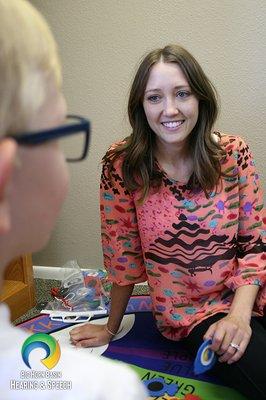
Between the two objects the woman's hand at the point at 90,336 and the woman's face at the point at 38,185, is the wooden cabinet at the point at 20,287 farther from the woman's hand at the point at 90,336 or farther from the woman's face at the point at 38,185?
the woman's face at the point at 38,185

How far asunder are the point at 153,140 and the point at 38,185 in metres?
0.83

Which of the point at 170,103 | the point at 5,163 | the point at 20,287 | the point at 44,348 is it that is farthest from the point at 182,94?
the point at 20,287

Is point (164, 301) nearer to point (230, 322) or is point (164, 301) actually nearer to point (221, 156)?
point (230, 322)

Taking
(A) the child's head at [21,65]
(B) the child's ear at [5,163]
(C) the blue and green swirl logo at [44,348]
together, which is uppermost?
(A) the child's head at [21,65]

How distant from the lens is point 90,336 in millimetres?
1354

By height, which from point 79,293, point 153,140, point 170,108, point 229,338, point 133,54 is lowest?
point 79,293

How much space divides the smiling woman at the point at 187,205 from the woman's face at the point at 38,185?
71 centimetres

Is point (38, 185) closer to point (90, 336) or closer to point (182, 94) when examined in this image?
point (182, 94)

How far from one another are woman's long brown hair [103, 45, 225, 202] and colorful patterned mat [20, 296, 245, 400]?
481 millimetres

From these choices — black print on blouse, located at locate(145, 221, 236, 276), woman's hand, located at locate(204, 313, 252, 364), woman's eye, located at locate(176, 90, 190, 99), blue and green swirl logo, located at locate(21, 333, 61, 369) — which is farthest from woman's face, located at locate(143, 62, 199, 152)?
blue and green swirl logo, located at locate(21, 333, 61, 369)

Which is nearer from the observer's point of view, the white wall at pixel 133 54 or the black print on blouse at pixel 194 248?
the black print on blouse at pixel 194 248

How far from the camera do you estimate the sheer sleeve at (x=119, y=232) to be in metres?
1.21

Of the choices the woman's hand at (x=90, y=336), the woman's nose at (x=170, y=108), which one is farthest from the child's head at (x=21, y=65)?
the woman's hand at (x=90, y=336)

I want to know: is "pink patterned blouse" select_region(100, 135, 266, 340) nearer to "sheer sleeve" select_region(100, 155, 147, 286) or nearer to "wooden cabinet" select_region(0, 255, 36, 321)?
"sheer sleeve" select_region(100, 155, 147, 286)
